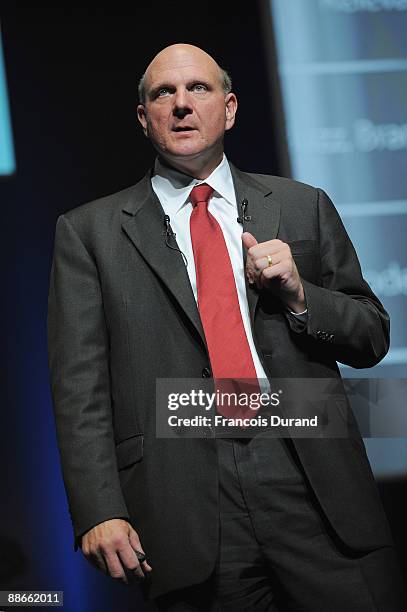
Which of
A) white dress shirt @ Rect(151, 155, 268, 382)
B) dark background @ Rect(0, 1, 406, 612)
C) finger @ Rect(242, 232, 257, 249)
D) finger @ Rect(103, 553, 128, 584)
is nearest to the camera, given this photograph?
finger @ Rect(103, 553, 128, 584)

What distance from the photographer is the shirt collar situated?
7.22 ft

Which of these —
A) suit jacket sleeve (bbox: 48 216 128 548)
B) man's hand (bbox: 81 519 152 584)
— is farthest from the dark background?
man's hand (bbox: 81 519 152 584)

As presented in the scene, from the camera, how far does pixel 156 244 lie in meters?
2.11

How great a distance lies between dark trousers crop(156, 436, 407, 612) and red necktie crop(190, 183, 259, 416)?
0.44ft

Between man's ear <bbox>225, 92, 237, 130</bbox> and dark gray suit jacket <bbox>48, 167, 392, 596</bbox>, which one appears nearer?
dark gray suit jacket <bbox>48, 167, 392, 596</bbox>

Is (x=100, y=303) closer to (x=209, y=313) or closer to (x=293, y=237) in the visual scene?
(x=209, y=313)

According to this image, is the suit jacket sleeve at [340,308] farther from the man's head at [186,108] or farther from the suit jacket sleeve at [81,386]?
the suit jacket sleeve at [81,386]

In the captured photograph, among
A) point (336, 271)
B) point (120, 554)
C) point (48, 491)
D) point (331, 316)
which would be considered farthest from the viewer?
point (48, 491)

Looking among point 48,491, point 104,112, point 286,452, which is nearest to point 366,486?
point 286,452

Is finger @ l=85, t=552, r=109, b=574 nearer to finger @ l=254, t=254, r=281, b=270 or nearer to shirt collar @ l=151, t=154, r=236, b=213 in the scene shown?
finger @ l=254, t=254, r=281, b=270

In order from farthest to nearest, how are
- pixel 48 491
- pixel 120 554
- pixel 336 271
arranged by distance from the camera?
pixel 48 491 < pixel 336 271 < pixel 120 554

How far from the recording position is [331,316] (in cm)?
199

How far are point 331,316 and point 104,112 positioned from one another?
4.78 feet

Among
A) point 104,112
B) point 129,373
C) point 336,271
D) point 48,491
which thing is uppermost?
point 104,112
